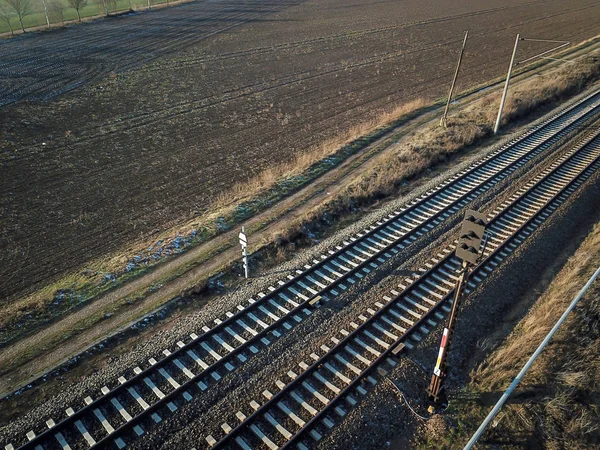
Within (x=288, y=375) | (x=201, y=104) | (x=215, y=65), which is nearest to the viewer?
(x=288, y=375)

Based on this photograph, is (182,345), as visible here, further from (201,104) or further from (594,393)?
(201,104)

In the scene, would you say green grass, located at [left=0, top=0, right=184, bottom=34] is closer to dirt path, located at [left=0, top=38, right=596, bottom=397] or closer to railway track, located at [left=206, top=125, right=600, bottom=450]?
dirt path, located at [left=0, top=38, right=596, bottom=397]

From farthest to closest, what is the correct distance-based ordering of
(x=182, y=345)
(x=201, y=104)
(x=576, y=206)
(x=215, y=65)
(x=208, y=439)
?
(x=215, y=65), (x=201, y=104), (x=576, y=206), (x=182, y=345), (x=208, y=439)

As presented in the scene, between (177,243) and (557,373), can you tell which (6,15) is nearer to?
Answer: (177,243)

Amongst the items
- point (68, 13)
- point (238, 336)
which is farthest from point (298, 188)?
point (68, 13)

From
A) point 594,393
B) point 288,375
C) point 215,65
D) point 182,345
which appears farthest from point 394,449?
point 215,65

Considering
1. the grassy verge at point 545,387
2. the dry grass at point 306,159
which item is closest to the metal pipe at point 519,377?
the grassy verge at point 545,387
